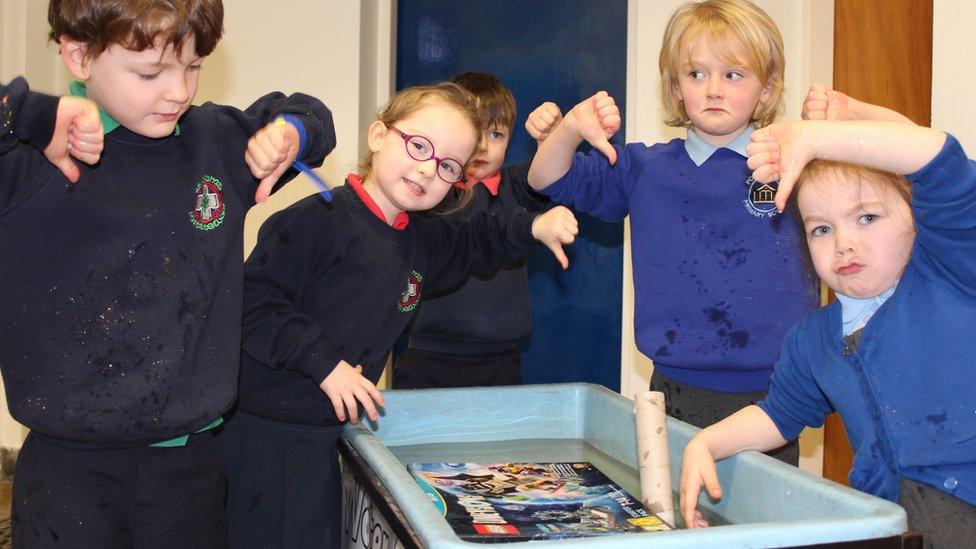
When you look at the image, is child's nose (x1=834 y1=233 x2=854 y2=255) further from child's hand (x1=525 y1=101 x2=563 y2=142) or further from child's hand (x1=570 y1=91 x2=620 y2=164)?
child's hand (x1=525 y1=101 x2=563 y2=142)

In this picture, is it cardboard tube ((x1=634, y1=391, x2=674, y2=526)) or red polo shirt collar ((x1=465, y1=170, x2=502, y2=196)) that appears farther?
red polo shirt collar ((x1=465, y1=170, x2=502, y2=196))

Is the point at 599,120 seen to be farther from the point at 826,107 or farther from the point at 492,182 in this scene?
the point at 492,182

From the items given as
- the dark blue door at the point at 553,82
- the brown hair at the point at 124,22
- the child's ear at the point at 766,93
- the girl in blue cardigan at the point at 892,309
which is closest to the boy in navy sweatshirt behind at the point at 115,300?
the brown hair at the point at 124,22

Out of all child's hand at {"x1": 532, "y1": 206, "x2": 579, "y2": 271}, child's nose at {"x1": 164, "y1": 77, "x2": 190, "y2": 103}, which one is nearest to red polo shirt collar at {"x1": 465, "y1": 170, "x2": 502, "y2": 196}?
child's hand at {"x1": 532, "y1": 206, "x2": 579, "y2": 271}

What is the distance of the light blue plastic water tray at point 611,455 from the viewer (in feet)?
2.80

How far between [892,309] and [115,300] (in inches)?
38.1

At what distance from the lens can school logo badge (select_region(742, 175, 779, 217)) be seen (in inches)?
64.7

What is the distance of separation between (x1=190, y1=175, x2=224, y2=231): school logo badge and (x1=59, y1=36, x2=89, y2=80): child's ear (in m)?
0.21

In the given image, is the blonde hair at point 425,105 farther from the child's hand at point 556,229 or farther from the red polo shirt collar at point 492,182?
the red polo shirt collar at point 492,182

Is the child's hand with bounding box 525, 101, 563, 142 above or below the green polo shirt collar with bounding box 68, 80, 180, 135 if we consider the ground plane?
above

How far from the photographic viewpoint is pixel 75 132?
1.12 meters

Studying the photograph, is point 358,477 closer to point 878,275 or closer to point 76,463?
point 76,463

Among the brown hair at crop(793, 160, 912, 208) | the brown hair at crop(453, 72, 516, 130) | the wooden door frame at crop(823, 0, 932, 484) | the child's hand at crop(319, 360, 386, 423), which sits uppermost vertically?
the wooden door frame at crop(823, 0, 932, 484)

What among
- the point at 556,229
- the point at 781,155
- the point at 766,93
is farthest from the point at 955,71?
the point at 781,155
